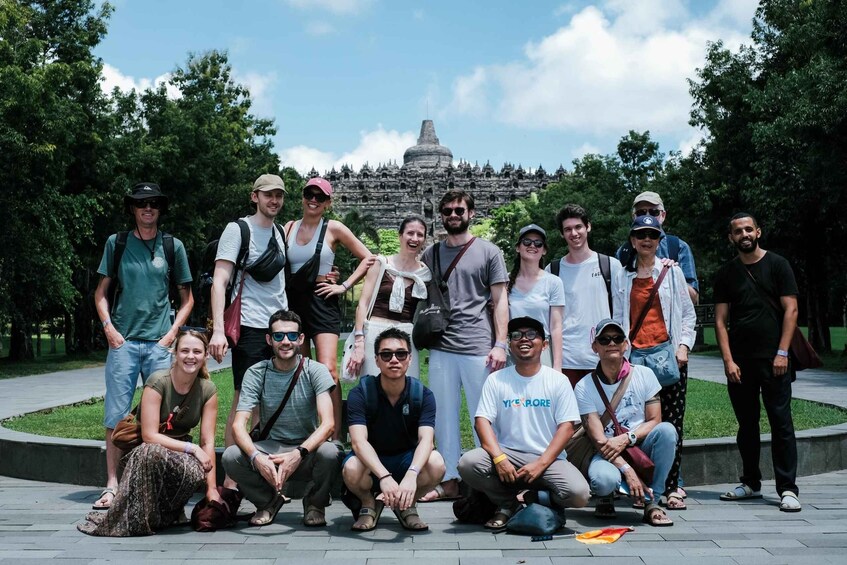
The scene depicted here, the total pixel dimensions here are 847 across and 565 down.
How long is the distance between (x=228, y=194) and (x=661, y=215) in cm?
2627

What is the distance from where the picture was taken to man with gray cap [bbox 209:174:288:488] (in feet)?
20.5

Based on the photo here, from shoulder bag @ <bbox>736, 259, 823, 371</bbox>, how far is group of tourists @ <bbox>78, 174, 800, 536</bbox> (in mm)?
26

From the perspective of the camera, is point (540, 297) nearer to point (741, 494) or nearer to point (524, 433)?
point (524, 433)

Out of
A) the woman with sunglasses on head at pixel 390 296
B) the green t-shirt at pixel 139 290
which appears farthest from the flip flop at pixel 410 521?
the green t-shirt at pixel 139 290

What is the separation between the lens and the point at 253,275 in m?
6.30

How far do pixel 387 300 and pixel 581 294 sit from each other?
1503 mm

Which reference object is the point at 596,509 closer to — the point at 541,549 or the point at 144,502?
the point at 541,549

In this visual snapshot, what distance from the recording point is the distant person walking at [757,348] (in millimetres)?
6230

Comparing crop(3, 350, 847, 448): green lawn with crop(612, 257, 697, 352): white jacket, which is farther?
crop(3, 350, 847, 448): green lawn

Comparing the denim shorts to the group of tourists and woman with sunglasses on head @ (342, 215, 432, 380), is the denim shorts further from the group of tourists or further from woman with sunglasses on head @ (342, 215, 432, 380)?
woman with sunglasses on head @ (342, 215, 432, 380)

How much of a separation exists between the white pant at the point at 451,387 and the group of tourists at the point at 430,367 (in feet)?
0.05

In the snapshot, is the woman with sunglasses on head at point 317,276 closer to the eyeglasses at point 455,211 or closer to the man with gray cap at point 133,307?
the eyeglasses at point 455,211

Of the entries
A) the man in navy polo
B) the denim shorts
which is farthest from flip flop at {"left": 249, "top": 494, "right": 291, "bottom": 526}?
the denim shorts

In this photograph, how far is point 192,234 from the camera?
28.7m
